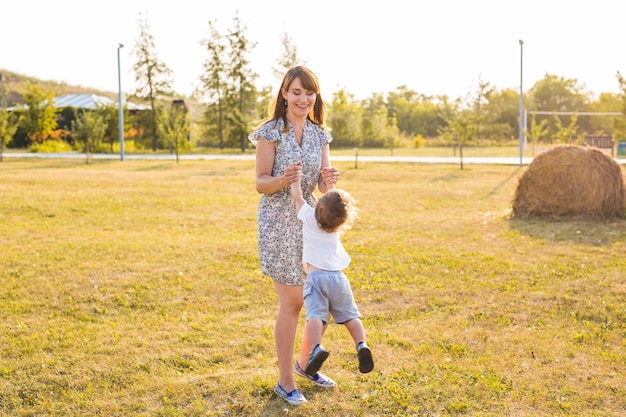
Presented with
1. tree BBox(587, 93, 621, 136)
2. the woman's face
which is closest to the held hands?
the woman's face

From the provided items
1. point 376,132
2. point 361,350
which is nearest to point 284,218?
point 361,350

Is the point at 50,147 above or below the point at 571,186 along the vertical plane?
above

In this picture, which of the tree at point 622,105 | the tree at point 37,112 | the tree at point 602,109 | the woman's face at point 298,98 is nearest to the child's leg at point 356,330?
the woman's face at point 298,98

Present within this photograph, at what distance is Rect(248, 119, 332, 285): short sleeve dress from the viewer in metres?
4.18

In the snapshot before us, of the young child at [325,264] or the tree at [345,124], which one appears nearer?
the young child at [325,264]

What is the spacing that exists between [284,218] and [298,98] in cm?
75

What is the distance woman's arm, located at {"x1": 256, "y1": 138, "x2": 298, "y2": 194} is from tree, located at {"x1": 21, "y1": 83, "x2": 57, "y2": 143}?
135 ft

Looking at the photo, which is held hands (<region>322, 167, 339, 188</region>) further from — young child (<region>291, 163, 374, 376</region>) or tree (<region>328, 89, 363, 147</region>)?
tree (<region>328, 89, 363, 147</region>)

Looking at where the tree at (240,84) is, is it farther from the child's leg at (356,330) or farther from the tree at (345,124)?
the child's leg at (356,330)

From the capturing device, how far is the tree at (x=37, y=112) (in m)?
41.5

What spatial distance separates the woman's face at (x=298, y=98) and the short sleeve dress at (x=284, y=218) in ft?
0.39

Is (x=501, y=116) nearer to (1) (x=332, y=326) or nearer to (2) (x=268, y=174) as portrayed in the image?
(1) (x=332, y=326)

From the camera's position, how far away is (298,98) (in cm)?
412

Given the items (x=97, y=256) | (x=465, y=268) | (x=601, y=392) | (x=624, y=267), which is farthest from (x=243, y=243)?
(x=601, y=392)
